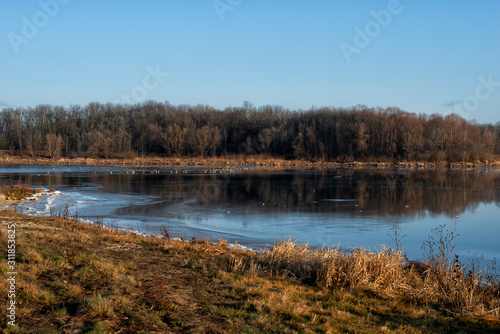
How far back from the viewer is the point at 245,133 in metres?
91.9

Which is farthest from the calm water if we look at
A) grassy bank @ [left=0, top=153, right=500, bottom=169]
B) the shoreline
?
grassy bank @ [left=0, top=153, right=500, bottom=169]

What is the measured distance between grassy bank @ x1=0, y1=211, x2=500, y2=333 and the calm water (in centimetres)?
362

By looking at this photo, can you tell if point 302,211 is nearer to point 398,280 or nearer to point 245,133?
point 398,280

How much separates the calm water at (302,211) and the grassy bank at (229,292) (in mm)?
3616

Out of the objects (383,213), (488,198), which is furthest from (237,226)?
(488,198)

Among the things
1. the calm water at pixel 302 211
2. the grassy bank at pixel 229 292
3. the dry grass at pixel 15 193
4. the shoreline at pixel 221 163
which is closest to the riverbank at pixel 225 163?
the shoreline at pixel 221 163

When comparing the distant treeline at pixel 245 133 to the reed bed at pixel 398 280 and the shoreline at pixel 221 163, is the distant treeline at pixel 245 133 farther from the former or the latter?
the reed bed at pixel 398 280

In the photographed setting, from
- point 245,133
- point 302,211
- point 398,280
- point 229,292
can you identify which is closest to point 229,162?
point 245,133

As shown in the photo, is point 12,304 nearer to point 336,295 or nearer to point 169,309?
point 169,309

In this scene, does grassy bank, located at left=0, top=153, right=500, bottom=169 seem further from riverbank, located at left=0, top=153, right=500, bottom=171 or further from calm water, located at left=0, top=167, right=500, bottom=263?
calm water, located at left=0, top=167, right=500, bottom=263

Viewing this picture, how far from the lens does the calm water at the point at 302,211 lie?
14.5m

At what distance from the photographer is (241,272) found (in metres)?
8.27

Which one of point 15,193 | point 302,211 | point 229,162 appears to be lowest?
point 302,211

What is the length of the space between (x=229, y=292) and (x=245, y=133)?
8552 centimetres
